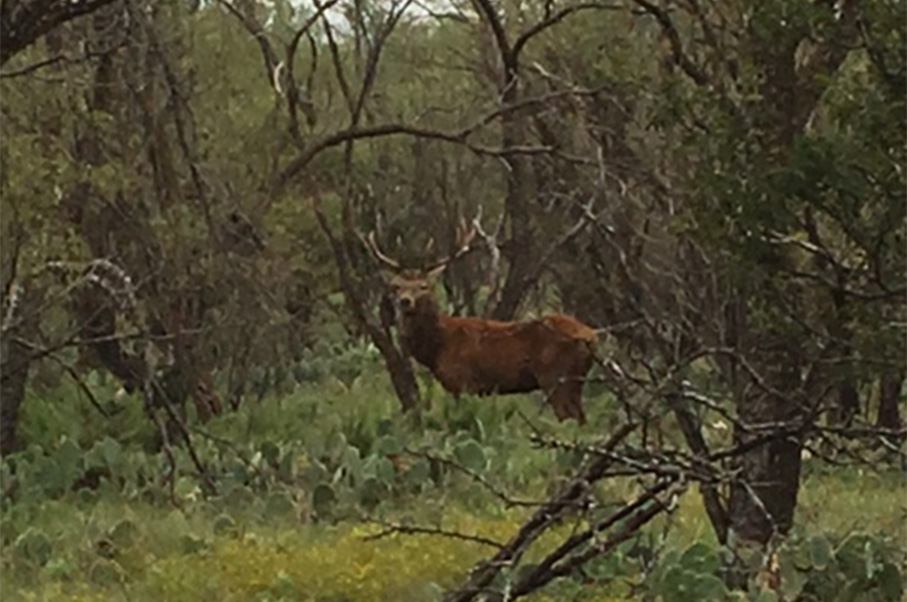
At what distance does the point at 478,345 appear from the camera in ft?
44.4

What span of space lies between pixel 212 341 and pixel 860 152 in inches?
389

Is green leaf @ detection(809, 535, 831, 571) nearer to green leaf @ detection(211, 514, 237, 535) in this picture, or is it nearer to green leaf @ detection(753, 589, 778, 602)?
green leaf @ detection(753, 589, 778, 602)

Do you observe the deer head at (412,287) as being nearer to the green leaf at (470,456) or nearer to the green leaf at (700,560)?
the green leaf at (470,456)

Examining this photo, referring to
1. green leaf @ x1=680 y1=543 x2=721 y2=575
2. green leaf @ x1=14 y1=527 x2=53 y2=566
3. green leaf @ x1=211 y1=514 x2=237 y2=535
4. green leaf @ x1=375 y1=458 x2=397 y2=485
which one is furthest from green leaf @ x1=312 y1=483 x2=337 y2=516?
green leaf @ x1=680 y1=543 x2=721 y2=575

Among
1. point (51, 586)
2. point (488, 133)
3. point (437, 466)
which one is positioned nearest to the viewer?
point (51, 586)

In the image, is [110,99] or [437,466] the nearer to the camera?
[437,466]

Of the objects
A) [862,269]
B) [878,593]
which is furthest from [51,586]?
[862,269]

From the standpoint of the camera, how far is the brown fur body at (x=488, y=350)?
13.3 metres

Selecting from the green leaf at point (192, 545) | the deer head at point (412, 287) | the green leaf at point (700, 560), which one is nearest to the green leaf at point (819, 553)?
the green leaf at point (700, 560)

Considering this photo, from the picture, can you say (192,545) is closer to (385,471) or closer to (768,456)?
(385,471)

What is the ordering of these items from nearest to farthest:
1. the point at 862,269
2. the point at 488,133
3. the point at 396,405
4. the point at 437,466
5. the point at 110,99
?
the point at 862,269 → the point at 437,466 → the point at 110,99 → the point at 396,405 → the point at 488,133

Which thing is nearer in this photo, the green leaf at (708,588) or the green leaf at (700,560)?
the green leaf at (708,588)

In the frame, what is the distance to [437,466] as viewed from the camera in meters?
10.5

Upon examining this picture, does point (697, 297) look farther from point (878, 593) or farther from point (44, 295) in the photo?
point (44, 295)
